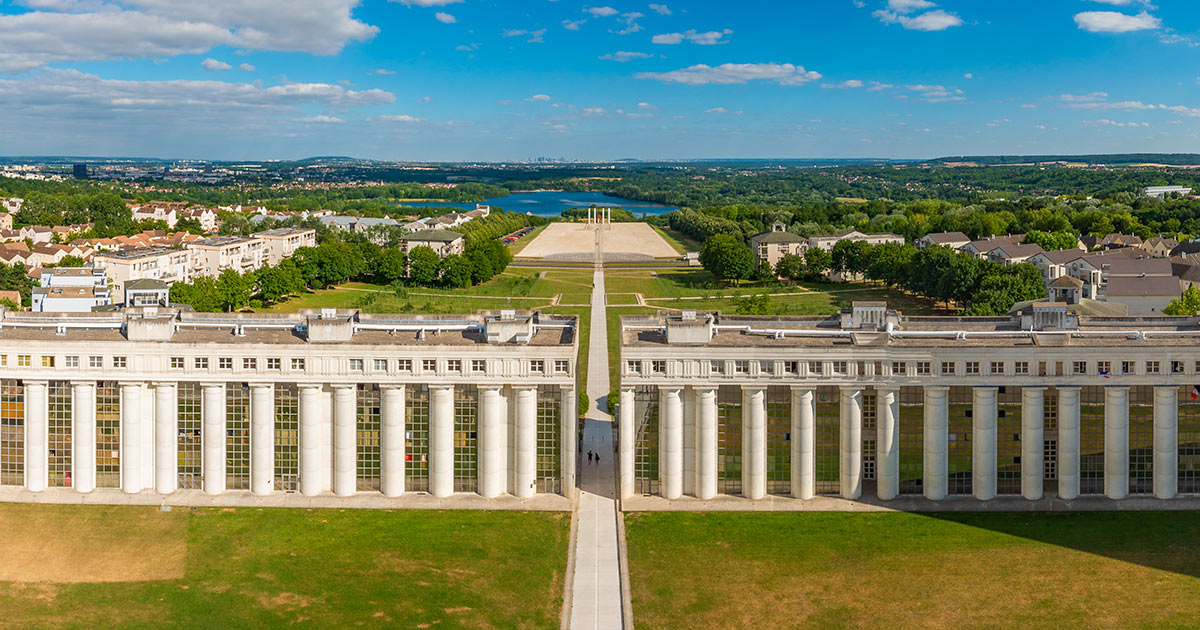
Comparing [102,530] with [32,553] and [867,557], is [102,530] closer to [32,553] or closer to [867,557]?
[32,553]

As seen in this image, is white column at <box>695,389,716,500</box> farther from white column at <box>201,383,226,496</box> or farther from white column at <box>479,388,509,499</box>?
white column at <box>201,383,226,496</box>

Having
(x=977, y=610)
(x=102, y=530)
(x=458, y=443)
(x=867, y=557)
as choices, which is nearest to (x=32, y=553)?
(x=102, y=530)

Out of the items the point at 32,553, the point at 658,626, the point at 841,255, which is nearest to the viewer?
the point at 658,626

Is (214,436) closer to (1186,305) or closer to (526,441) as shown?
(526,441)

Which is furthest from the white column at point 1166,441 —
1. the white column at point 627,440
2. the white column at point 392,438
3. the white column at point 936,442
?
the white column at point 392,438

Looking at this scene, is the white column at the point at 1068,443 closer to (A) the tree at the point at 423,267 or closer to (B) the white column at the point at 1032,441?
(B) the white column at the point at 1032,441

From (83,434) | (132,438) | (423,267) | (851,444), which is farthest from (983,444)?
(423,267)

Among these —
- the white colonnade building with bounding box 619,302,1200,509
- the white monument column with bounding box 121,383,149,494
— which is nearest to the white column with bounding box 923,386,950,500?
the white colonnade building with bounding box 619,302,1200,509
